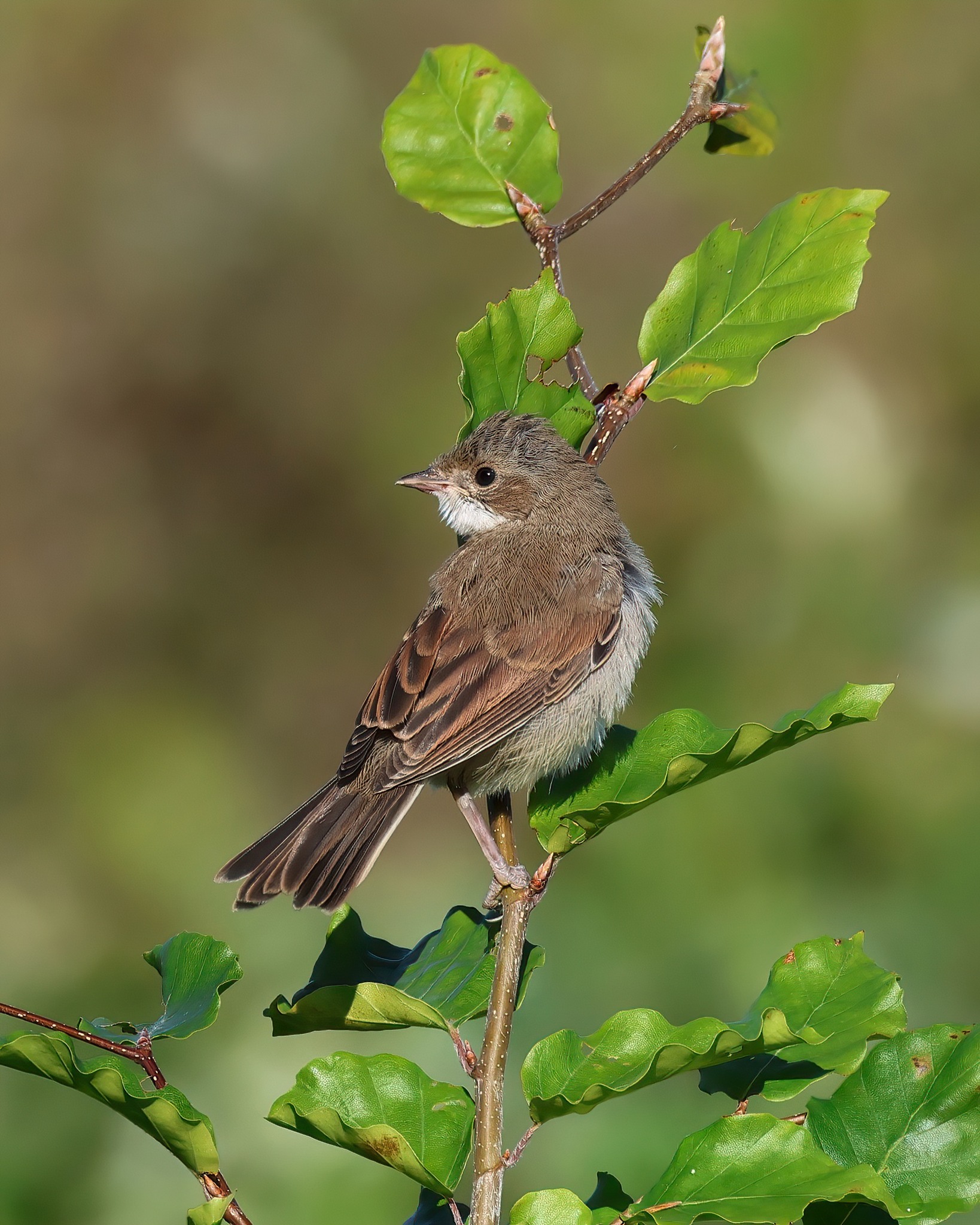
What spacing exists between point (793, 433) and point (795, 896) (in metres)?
2.25

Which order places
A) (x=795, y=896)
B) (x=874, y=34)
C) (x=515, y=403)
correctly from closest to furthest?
(x=515, y=403), (x=795, y=896), (x=874, y=34)

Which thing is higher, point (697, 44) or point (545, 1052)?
point (697, 44)

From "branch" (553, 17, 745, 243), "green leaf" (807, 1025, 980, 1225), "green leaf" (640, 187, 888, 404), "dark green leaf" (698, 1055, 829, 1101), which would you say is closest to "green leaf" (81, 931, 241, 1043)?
"dark green leaf" (698, 1055, 829, 1101)

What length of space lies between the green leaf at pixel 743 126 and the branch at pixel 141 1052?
2547 mm

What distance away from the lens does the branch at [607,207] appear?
9.89 feet

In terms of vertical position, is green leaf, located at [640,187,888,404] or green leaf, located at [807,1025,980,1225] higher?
green leaf, located at [640,187,888,404]

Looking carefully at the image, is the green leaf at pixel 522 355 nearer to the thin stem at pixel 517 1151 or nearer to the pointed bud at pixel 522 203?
the pointed bud at pixel 522 203

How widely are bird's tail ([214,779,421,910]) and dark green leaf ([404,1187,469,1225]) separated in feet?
2.69

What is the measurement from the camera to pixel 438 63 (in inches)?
127

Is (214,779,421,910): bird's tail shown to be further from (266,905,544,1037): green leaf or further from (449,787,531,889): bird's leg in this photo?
(266,905,544,1037): green leaf

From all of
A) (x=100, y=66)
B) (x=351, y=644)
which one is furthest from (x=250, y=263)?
(x=351, y=644)

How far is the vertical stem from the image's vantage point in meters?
2.12

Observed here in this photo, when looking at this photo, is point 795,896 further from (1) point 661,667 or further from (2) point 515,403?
Result: (2) point 515,403

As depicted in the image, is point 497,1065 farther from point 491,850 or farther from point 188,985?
point 491,850
